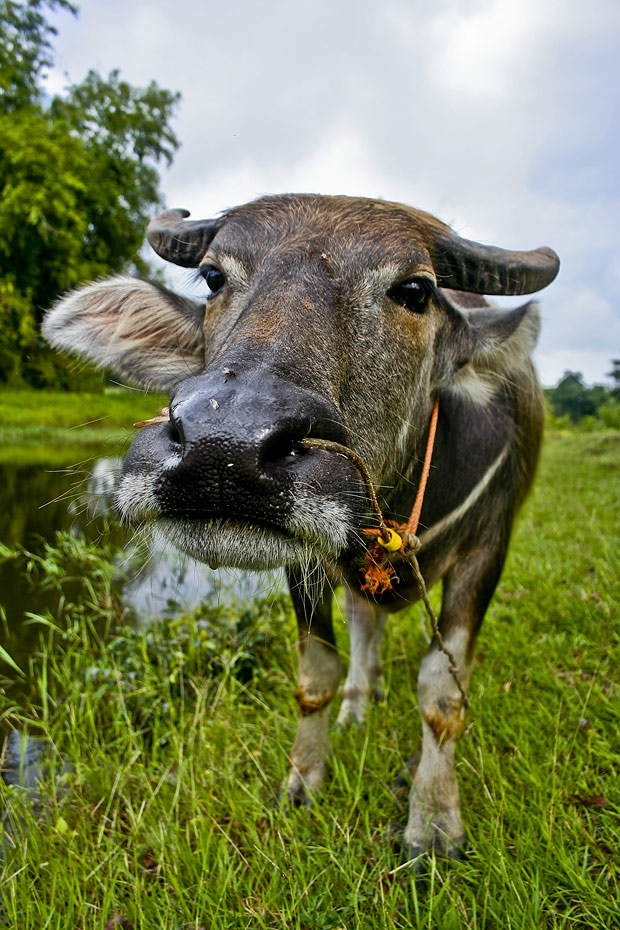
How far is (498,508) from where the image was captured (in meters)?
2.38

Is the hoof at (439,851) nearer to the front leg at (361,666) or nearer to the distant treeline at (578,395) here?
the front leg at (361,666)

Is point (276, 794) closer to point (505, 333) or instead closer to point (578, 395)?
point (505, 333)

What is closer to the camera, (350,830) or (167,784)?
(350,830)

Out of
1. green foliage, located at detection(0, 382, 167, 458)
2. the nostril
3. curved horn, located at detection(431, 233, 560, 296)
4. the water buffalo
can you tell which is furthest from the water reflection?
green foliage, located at detection(0, 382, 167, 458)

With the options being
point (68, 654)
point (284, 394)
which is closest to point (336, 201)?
point (284, 394)

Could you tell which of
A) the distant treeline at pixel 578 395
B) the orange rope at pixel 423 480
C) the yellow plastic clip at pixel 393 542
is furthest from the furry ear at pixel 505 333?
the distant treeline at pixel 578 395

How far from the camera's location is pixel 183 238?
2.31 m

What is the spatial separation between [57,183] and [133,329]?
19806mm

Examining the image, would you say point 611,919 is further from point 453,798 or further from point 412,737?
point 412,737

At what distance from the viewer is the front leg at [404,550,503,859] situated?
1877 millimetres

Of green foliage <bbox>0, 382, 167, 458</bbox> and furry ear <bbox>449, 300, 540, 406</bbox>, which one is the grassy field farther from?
green foliage <bbox>0, 382, 167, 458</bbox>

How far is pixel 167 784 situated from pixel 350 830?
845mm

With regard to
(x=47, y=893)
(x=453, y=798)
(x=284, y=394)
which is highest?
(x=284, y=394)

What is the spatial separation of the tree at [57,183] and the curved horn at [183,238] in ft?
47.8
